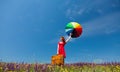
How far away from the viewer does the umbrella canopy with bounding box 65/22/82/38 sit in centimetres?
2006

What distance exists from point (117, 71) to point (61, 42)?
811 cm

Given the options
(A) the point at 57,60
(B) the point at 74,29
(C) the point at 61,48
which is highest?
(B) the point at 74,29

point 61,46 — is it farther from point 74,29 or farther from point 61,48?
point 74,29

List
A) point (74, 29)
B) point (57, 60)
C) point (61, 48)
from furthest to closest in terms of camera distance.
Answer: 1. point (74, 29)
2. point (61, 48)
3. point (57, 60)

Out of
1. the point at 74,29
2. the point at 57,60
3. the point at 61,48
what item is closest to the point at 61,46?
the point at 61,48

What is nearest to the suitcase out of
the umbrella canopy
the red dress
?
the red dress

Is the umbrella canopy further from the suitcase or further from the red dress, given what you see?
the suitcase

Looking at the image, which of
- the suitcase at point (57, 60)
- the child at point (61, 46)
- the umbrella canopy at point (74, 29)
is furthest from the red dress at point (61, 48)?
the suitcase at point (57, 60)

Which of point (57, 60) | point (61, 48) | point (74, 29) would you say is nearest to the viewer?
point (57, 60)

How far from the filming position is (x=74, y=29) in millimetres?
20062

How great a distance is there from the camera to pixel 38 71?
952cm

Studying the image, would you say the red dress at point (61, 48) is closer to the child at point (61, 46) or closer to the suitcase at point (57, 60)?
the child at point (61, 46)

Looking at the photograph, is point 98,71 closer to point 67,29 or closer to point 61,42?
Result: point 61,42

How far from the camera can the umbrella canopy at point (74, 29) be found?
2006cm
